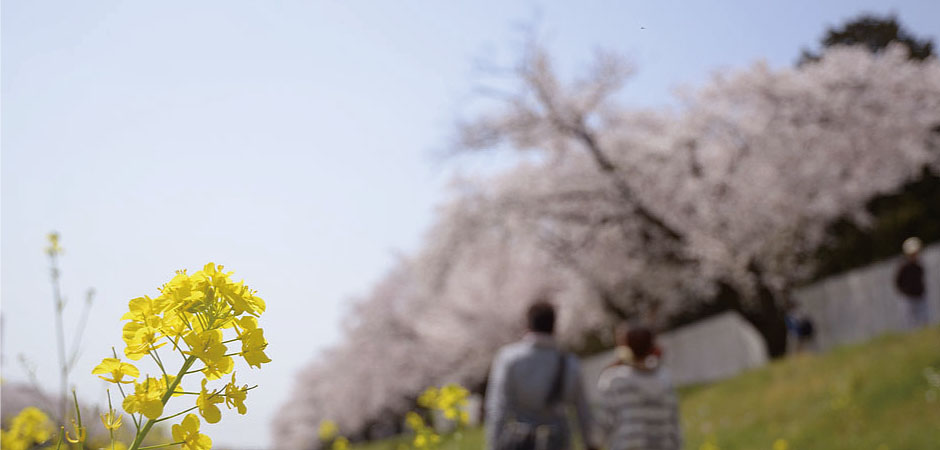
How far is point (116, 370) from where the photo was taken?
1.03 meters

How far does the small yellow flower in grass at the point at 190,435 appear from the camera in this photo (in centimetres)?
103

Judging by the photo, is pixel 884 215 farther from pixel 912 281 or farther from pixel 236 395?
pixel 236 395

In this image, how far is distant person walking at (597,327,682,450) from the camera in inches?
169

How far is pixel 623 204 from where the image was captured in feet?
50.8

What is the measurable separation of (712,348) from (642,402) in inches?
630

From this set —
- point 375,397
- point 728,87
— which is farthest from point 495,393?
point 375,397

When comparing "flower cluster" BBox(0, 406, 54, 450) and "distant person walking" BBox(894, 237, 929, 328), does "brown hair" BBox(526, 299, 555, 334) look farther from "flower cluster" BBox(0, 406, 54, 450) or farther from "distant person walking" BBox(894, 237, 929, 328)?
"distant person walking" BBox(894, 237, 929, 328)

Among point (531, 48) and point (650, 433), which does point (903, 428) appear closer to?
point (650, 433)

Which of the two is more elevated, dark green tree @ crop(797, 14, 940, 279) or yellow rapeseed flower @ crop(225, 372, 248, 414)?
dark green tree @ crop(797, 14, 940, 279)

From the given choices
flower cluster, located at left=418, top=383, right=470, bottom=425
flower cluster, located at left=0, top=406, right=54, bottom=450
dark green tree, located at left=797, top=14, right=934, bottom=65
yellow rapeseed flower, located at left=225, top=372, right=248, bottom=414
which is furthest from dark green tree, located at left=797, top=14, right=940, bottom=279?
yellow rapeseed flower, located at left=225, top=372, right=248, bottom=414

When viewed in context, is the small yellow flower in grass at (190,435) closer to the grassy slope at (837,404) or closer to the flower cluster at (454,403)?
the flower cluster at (454,403)

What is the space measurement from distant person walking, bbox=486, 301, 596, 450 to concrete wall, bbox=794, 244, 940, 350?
36.8 feet

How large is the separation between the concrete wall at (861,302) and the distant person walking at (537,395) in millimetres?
11214

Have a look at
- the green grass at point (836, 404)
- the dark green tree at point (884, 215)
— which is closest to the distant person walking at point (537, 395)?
the green grass at point (836, 404)
